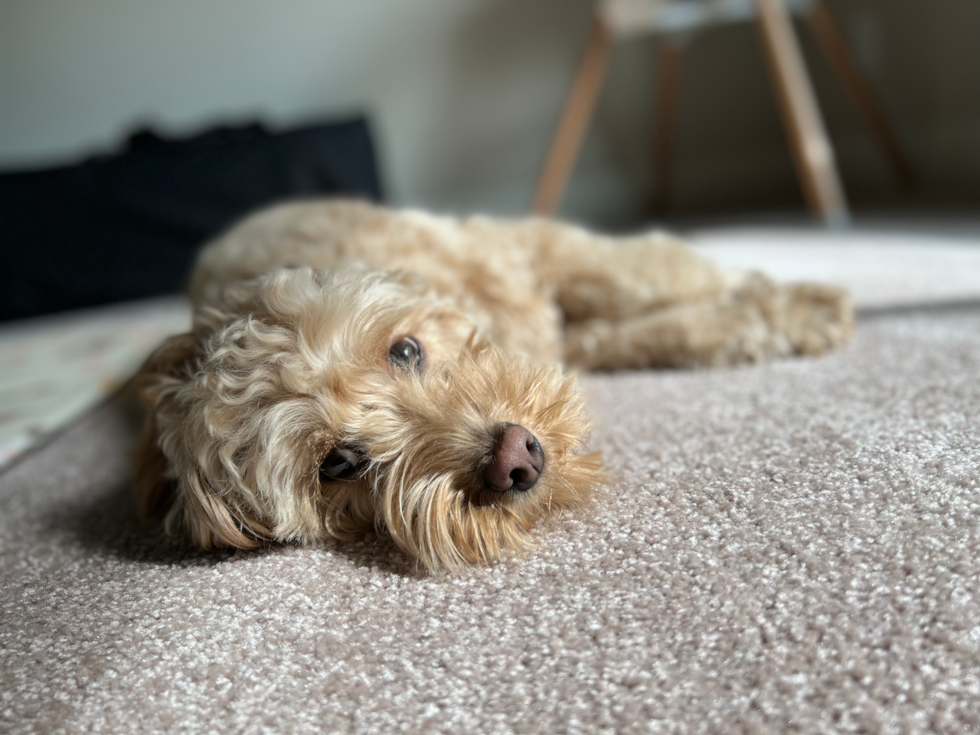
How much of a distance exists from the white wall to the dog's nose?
3935mm

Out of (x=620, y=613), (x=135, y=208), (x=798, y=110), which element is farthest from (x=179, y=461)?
(x=798, y=110)

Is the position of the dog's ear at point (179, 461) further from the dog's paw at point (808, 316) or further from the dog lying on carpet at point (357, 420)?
the dog's paw at point (808, 316)

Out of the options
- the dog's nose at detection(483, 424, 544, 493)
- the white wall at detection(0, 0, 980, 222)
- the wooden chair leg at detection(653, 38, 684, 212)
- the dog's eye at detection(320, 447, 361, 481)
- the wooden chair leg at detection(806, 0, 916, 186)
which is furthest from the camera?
the white wall at detection(0, 0, 980, 222)

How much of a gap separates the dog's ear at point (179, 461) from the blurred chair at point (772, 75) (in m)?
2.81

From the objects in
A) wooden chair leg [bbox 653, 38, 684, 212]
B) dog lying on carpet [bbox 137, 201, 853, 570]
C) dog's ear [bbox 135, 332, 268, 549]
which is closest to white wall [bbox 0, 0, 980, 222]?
wooden chair leg [bbox 653, 38, 684, 212]

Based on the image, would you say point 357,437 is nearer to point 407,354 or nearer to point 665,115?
point 407,354

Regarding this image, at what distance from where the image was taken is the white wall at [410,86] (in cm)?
450

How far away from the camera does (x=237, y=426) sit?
112 cm

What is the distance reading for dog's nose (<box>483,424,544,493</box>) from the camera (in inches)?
40.7

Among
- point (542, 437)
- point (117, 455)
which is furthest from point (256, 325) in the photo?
point (117, 455)

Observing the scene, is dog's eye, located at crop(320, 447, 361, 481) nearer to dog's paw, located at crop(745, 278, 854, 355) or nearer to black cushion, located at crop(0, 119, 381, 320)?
dog's paw, located at crop(745, 278, 854, 355)

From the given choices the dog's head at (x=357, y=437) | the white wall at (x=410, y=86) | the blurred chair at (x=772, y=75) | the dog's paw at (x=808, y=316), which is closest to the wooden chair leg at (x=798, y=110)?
the blurred chair at (x=772, y=75)

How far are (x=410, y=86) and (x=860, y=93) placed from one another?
2.50 metres

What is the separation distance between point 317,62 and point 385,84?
42cm
